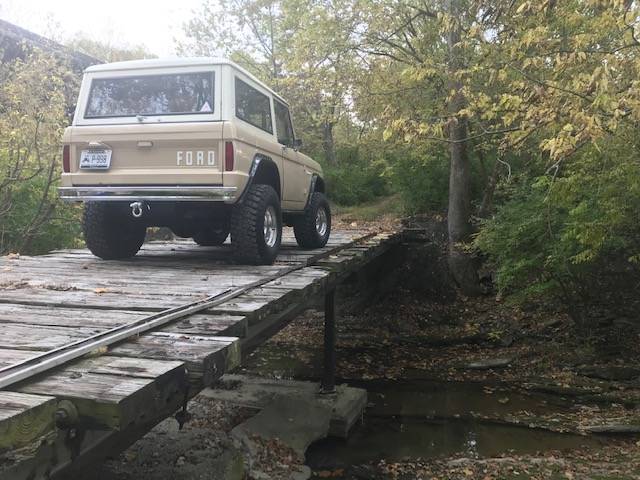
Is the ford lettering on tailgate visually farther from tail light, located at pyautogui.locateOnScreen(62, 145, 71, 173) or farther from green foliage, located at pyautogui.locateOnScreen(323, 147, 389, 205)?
green foliage, located at pyautogui.locateOnScreen(323, 147, 389, 205)

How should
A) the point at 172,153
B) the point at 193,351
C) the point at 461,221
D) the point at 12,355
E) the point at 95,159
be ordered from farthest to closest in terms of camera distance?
the point at 461,221, the point at 95,159, the point at 172,153, the point at 193,351, the point at 12,355

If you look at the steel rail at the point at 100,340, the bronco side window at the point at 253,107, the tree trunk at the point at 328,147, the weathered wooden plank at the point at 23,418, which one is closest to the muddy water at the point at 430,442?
the steel rail at the point at 100,340

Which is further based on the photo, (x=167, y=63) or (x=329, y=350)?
(x=329, y=350)

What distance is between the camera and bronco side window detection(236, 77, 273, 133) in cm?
593

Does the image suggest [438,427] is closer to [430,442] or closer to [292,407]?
[430,442]

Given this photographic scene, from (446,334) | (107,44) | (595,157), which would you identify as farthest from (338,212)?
(107,44)

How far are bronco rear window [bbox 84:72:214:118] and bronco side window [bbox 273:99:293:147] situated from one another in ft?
5.26

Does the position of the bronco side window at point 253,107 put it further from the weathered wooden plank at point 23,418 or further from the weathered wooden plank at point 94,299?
the weathered wooden plank at point 23,418

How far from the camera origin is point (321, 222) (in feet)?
28.5

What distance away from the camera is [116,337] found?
117 inches

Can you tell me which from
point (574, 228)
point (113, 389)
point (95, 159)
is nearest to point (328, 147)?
point (574, 228)

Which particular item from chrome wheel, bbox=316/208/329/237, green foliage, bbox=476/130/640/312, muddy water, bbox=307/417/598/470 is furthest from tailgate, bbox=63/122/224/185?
green foliage, bbox=476/130/640/312

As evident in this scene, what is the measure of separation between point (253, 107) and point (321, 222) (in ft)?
9.14

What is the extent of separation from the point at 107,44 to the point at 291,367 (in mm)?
30591
